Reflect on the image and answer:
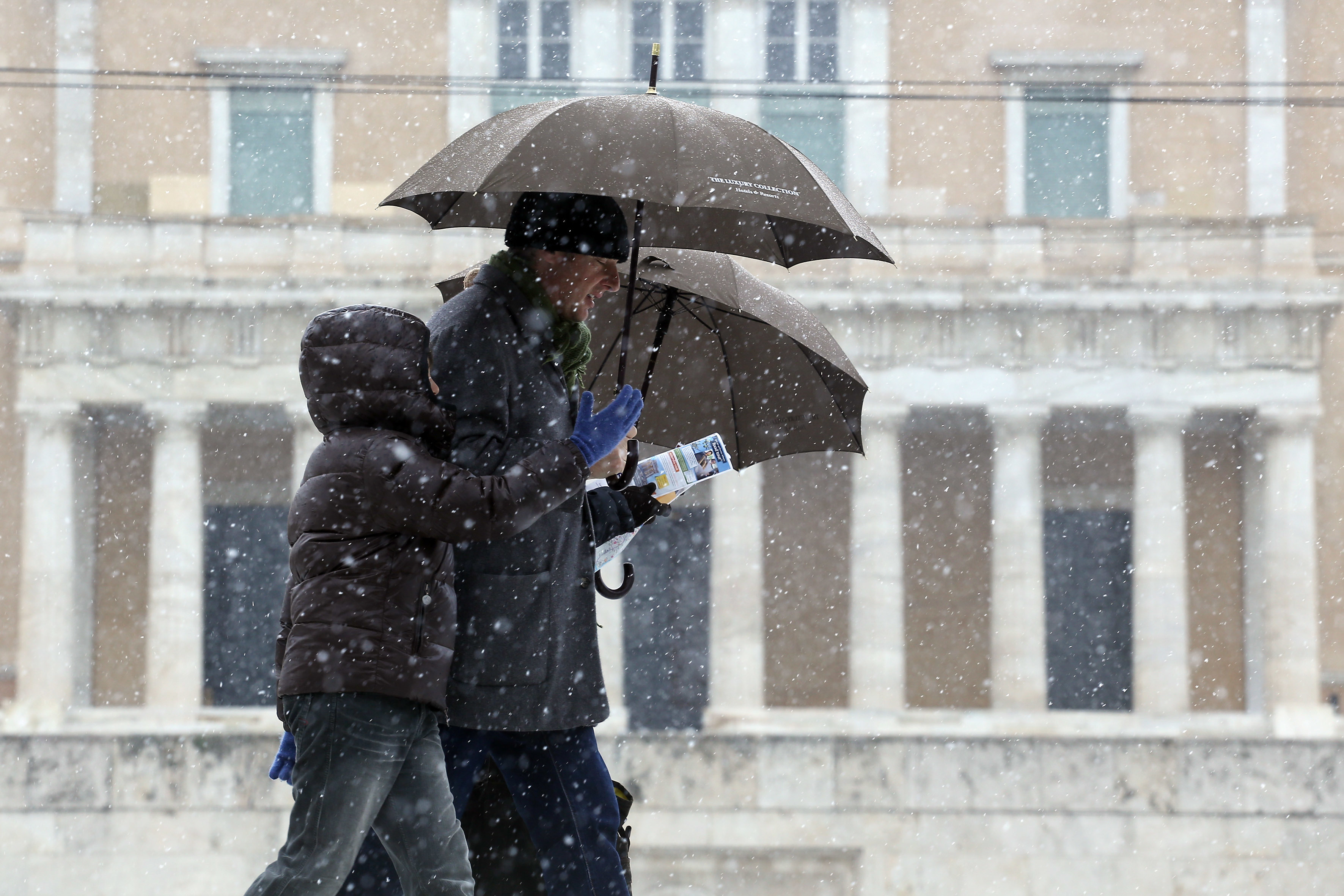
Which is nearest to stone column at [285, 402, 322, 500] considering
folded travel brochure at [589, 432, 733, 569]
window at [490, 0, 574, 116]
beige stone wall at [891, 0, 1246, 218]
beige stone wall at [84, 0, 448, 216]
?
beige stone wall at [84, 0, 448, 216]

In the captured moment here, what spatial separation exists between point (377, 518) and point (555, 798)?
953 mm

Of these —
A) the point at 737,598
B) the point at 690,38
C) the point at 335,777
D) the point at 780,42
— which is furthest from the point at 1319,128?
the point at 335,777

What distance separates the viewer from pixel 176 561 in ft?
74.4

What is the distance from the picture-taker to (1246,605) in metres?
25.3

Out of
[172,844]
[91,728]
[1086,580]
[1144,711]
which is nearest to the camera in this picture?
[172,844]

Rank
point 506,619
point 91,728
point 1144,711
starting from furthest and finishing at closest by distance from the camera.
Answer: point 1144,711, point 91,728, point 506,619

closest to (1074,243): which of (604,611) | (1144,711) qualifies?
(1144,711)

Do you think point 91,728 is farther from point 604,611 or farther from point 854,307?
point 854,307

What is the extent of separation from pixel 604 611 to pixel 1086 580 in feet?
27.0

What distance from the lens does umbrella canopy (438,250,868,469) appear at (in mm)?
4746

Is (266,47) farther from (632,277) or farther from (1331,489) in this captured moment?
(632,277)

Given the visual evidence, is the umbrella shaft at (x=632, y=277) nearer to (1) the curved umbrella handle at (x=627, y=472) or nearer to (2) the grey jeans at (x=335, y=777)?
(1) the curved umbrella handle at (x=627, y=472)

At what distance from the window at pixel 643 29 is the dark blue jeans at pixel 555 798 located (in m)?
21.3

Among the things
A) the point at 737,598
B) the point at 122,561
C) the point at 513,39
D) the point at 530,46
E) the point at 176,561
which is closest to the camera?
the point at 176,561
